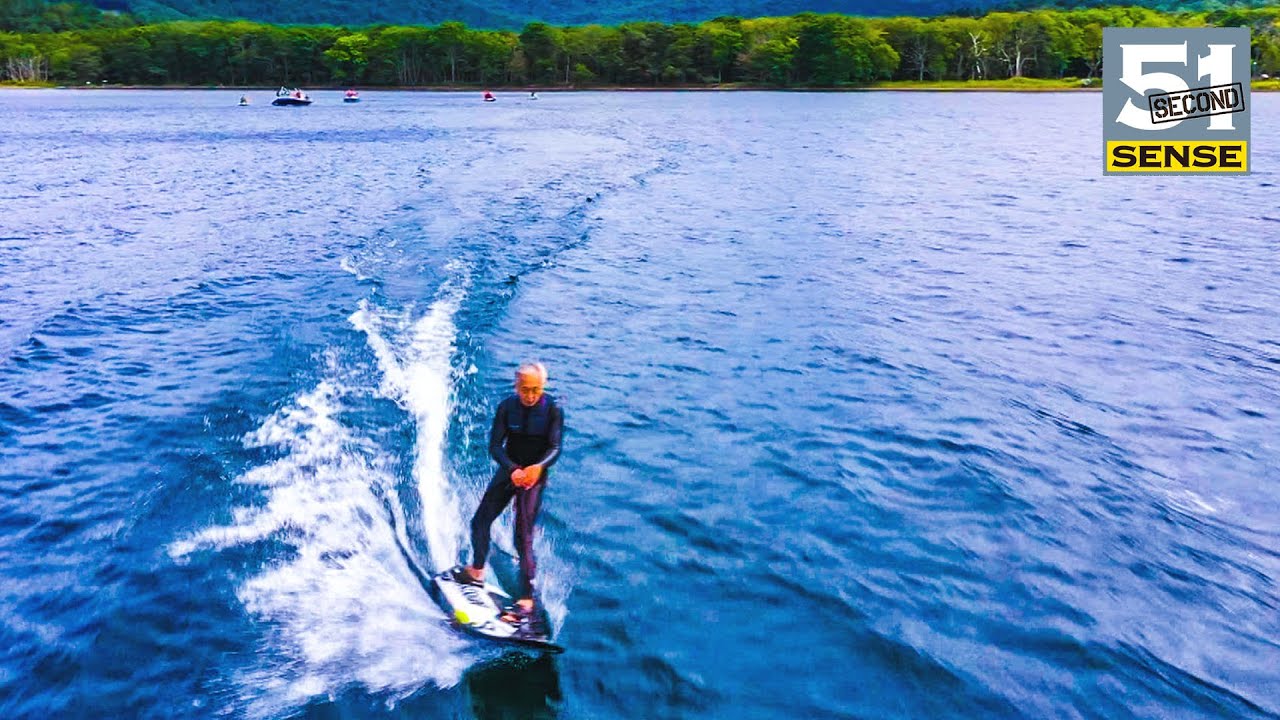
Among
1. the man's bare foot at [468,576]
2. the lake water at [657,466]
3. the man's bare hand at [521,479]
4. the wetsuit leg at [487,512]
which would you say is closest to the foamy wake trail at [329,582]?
the lake water at [657,466]

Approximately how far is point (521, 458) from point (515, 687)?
2.84 metres

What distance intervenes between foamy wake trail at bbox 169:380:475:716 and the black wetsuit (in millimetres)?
1180

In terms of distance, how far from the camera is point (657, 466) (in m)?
15.6

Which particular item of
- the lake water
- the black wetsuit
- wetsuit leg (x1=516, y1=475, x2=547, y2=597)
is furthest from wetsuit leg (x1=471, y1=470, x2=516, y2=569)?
the lake water

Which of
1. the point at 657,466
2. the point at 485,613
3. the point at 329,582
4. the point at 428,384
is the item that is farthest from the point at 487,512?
the point at 428,384

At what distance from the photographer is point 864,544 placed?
13203mm

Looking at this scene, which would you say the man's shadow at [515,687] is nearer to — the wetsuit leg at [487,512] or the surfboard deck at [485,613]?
the surfboard deck at [485,613]

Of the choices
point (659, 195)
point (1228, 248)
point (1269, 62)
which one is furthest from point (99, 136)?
point (1269, 62)

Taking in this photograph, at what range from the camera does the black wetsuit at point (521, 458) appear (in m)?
11.2

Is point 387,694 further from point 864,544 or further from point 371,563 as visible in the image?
point 864,544

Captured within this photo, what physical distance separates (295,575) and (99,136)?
84080mm

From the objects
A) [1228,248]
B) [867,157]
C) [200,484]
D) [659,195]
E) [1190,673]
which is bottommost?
[1190,673]

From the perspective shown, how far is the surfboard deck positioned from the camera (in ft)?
34.2

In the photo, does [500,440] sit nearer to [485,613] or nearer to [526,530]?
[526,530]
